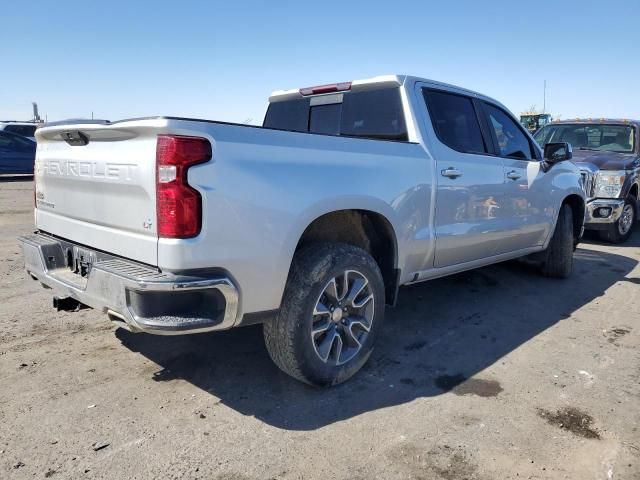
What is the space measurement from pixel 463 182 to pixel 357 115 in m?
0.99

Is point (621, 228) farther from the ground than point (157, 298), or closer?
closer

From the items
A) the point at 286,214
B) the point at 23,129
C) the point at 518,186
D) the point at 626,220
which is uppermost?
the point at 23,129

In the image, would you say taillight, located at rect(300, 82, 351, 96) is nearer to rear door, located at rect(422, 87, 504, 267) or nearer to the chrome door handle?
rear door, located at rect(422, 87, 504, 267)

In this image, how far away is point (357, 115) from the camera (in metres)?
4.27

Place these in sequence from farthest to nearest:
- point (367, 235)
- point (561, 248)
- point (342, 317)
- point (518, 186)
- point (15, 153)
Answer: point (15, 153) < point (561, 248) < point (518, 186) < point (367, 235) < point (342, 317)

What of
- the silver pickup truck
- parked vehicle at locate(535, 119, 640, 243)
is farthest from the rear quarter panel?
parked vehicle at locate(535, 119, 640, 243)

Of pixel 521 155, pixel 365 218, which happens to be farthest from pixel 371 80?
pixel 521 155

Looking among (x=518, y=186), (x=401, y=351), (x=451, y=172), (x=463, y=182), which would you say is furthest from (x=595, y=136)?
(x=401, y=351)

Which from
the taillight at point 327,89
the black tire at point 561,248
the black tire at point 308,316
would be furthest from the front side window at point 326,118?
the black tire at point 561,248

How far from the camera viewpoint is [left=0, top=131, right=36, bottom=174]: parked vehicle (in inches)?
593

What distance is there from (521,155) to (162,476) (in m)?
4.24

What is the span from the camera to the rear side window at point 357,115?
159 inches

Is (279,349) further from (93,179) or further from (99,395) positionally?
(93,179)

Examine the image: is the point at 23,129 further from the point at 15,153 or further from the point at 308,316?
the point at 308,316
